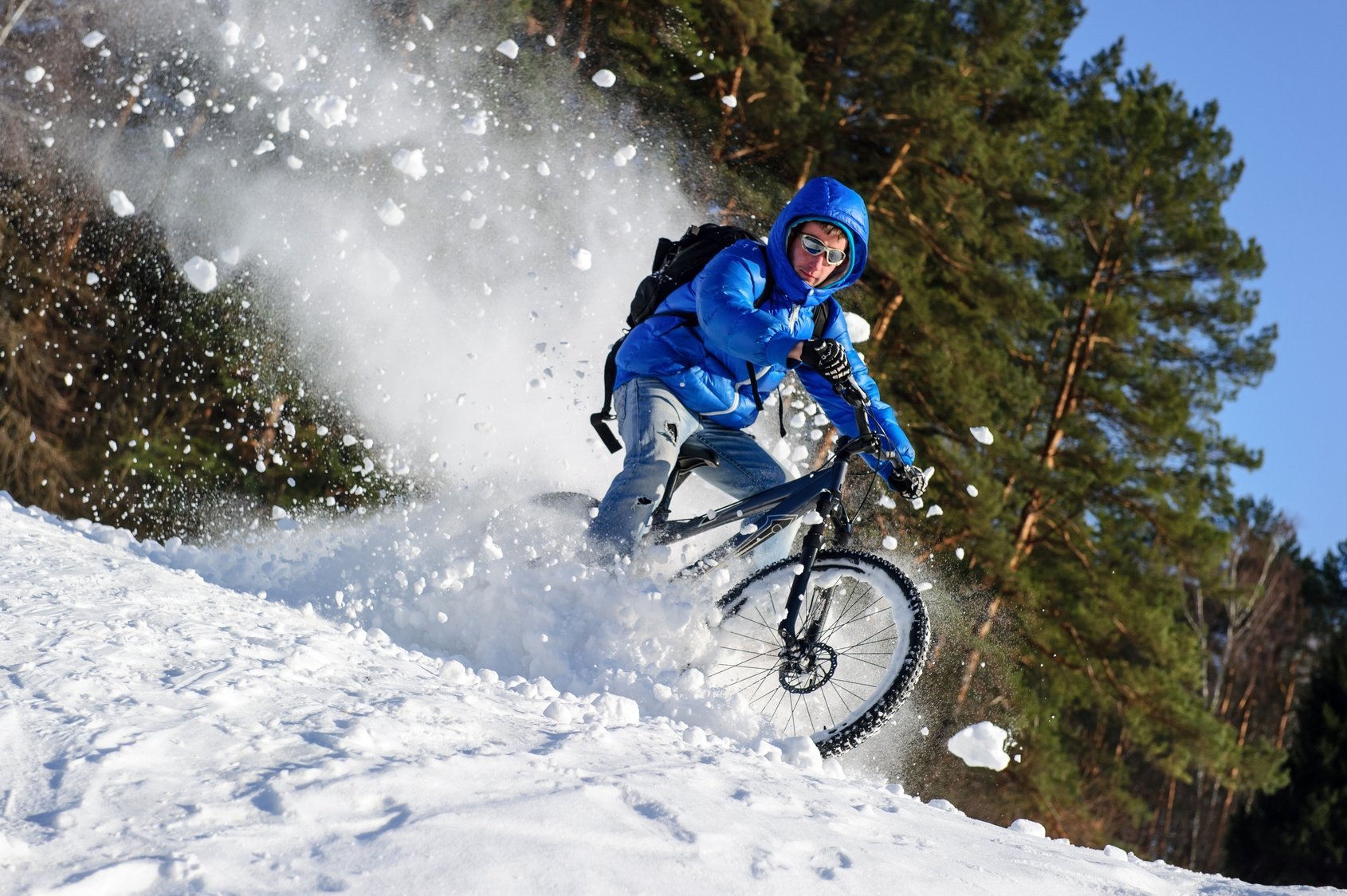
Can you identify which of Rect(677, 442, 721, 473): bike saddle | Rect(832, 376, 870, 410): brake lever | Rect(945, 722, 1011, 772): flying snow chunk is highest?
Rect(832, 376, 870, 410): brake lever

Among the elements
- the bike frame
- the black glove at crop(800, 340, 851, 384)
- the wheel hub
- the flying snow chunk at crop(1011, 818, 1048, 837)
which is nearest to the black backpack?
the bike frame

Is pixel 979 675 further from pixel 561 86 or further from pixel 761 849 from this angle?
pixel 761 849

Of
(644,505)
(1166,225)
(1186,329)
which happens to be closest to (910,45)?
(1166,225)

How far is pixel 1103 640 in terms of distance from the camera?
16734 millimetres

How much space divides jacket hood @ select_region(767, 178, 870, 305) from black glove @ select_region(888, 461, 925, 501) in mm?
907

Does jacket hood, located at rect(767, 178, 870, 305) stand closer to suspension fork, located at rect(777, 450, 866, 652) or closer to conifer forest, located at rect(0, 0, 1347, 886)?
suspension fork, located at rect(777, 450, 866, 652)

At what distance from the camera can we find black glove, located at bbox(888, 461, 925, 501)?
451 centimetres

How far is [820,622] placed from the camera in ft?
15.0

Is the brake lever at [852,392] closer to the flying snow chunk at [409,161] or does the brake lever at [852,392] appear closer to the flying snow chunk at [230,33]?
the flying snow chunk at [409,161]

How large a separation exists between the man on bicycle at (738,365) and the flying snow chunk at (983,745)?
3.18 ft

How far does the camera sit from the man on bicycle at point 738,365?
454 centimetres

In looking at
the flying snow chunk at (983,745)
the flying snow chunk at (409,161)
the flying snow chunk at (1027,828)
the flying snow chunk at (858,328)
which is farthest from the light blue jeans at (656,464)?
the flying snow chunk at (409,161)

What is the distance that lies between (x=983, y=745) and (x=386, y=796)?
8.73 feet

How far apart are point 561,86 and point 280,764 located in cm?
1195
